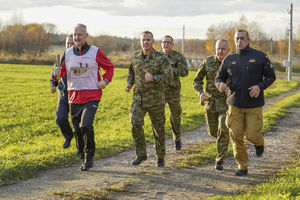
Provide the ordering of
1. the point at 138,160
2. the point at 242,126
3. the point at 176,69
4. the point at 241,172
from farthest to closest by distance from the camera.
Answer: the point at 176,69 → the point at 138,160 → the point at 241,172 → the point at 242,126

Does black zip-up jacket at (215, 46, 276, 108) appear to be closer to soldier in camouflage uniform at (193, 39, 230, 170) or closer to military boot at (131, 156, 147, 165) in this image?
soldier in camouflage uniform at (193, 39, 230, 170)

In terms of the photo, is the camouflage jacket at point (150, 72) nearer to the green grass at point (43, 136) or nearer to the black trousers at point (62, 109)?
the black trousers at point (62, 109)

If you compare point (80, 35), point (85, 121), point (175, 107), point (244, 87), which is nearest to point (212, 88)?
point (244, 87)

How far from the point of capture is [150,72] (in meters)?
6.47

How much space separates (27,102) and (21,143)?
353 inches

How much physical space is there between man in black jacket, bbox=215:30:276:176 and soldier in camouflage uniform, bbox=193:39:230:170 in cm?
40

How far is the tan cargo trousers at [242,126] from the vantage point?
6086mm

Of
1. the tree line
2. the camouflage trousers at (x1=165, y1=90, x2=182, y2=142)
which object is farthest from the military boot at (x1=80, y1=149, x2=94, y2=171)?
the tree line

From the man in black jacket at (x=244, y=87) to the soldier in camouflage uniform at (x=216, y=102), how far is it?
396mm

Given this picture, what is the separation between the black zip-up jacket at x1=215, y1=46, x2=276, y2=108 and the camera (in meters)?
5.93

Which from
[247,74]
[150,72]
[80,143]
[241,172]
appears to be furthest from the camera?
[80,143]

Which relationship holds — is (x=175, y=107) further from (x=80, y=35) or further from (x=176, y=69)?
(x=80, y=35)

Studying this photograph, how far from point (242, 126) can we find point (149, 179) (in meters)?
1.77

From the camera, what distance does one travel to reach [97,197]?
16.9 feet
